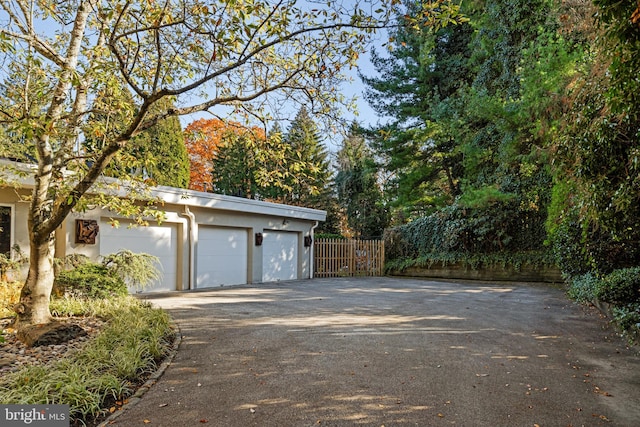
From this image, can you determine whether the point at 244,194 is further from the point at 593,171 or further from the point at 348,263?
the point at 593,171

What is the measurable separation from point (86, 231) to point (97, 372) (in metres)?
5.53

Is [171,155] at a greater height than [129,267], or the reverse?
[171,155]

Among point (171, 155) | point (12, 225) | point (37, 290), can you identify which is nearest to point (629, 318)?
point (37, 290)

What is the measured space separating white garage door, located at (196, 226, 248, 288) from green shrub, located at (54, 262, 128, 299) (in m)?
3.81

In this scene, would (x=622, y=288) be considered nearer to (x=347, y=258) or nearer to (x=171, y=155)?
(x=347, y=258)

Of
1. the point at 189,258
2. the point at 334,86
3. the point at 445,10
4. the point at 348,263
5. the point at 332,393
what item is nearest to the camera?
the point at 332,393

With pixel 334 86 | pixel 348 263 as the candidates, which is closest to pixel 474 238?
pixel 348 263

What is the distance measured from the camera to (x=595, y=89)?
15.4 ft

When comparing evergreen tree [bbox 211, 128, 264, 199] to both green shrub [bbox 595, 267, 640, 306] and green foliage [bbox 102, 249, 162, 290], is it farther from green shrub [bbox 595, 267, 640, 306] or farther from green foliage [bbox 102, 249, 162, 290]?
green shrub [bbox 595, 267, 640, 306]

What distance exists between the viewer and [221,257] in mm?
11352

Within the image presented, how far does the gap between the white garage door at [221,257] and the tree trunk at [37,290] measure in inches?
221

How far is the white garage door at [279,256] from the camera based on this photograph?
12.7 metres

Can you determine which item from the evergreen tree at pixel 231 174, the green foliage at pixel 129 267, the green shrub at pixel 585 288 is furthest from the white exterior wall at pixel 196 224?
the evergreen tree at pixel 231 174

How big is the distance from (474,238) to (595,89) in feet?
30.8
